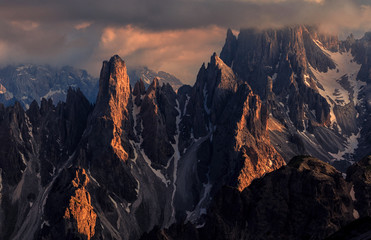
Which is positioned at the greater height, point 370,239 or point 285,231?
point 370,239

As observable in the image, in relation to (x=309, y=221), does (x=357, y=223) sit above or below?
above

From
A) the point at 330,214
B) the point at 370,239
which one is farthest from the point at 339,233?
the point at 330,214

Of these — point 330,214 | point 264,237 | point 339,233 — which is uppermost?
point 339,233

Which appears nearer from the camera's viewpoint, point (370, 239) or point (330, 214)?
point (370, 239)

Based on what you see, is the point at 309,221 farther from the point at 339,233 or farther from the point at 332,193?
the point at 339,233

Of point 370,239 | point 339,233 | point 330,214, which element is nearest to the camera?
point 370,239

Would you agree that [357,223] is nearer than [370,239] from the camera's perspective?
No

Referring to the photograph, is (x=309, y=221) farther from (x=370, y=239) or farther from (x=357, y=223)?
(x=370, y=239)

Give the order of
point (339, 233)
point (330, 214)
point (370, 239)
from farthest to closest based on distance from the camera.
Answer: point (330, 214)
point (339, 233)
point (370, 239)

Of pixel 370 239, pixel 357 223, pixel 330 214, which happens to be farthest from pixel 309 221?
pixel 370 239
